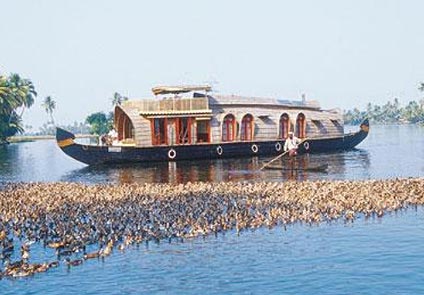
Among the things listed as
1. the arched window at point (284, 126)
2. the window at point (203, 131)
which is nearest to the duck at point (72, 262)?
the window at point (203, 131)

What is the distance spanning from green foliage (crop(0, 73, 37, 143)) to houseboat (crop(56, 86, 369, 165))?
145ft

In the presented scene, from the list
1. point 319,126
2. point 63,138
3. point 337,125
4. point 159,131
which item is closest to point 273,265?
point 63,138

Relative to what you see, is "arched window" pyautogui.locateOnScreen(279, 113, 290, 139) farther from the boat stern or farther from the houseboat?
the boat stern

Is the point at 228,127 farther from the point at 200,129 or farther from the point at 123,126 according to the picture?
the point at 123,126

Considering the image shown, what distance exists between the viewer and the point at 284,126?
57.0 m

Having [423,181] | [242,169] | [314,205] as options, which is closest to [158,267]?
[314,205]

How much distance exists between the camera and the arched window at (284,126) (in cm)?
5675

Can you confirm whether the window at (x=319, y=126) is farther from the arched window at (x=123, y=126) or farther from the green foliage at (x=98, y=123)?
the green foliage at (x=98, y=123)

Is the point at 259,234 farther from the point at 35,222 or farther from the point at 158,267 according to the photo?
the point at 35,222

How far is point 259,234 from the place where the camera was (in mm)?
20969

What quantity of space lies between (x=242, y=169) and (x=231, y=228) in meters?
22.6

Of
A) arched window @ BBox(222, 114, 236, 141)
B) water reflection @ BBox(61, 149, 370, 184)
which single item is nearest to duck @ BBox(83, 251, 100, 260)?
water reflection @ BBox(61, 149, 370, 184)

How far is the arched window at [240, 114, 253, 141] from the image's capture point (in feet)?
178

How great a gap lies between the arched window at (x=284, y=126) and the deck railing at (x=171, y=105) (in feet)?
27.3
